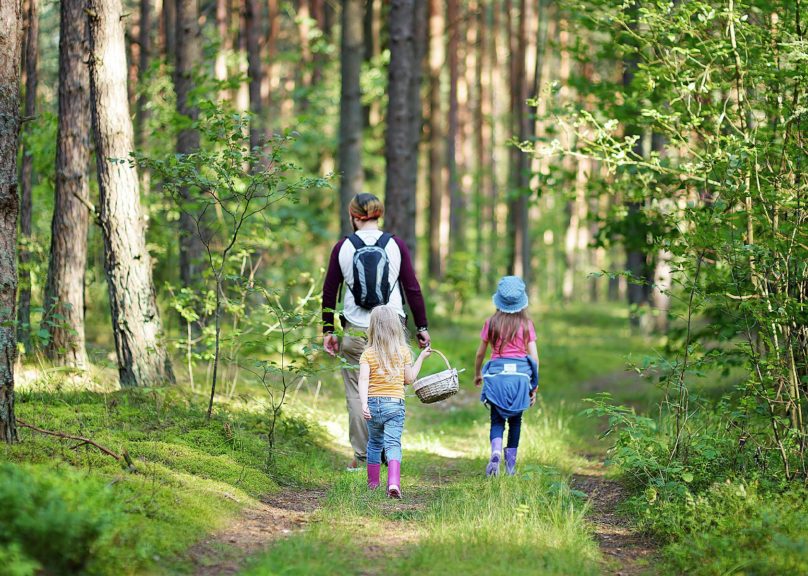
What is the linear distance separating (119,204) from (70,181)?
5.90ft

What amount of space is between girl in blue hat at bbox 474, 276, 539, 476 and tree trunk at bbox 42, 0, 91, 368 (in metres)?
4.70

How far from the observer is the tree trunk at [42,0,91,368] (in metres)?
9.89

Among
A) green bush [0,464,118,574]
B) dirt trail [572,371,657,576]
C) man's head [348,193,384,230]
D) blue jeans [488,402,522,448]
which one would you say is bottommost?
dirt trail [572,371,657,576]

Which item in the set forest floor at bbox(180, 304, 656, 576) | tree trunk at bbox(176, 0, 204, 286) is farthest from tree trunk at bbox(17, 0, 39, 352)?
forest floor at bbox(180, 304, 656, 576)

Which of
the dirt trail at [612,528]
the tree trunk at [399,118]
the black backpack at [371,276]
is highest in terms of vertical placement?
the tree trunk at [399,118]

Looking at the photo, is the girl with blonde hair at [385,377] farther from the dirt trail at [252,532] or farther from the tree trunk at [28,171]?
the tree trunk at [28,171]

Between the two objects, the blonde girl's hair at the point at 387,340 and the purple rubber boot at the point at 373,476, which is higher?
the blonde girl's hair at the point at 387,340

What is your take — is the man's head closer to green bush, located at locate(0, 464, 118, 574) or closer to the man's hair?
the man's hair

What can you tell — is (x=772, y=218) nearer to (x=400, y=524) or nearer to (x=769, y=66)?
(x=769, y=66)

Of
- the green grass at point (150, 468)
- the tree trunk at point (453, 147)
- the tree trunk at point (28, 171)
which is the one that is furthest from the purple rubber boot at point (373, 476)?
the tree trunk at point (453, 147)

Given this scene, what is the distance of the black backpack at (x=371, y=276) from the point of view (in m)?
7.55

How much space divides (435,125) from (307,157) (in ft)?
13.1

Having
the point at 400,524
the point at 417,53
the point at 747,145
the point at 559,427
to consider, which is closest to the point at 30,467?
the point at 400,524

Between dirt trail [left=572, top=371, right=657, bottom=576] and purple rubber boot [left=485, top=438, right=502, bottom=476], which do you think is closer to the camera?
dirt trail [left=572, top=371, right=657, bottom=576]
